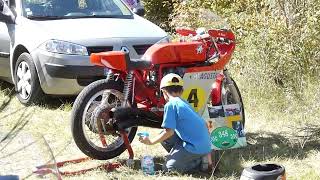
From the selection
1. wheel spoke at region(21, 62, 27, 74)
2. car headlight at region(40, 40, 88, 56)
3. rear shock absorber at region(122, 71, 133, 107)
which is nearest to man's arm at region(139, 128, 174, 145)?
rear shock absorber at region(122, 71, 133, 107)

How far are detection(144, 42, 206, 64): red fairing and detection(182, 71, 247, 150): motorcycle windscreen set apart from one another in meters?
0.15

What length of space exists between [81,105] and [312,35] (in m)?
3.63

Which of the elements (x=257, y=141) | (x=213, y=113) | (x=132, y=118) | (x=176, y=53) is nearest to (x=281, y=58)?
(x=257, y=141)

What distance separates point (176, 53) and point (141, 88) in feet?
1.52

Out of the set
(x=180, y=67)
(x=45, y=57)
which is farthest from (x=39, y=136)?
(x=45, y=57)

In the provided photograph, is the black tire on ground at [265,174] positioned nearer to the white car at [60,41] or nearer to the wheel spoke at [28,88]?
the white car at [60,41]

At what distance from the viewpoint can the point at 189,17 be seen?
9.28m

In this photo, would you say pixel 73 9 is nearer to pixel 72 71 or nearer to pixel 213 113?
pixel 72 71

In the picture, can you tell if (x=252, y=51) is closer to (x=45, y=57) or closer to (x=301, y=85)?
(x=301, y=85)

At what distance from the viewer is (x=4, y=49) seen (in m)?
7.38

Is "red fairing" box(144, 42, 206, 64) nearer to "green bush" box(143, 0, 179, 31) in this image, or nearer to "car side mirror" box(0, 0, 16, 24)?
"car side mirror" box(0, 0, 16, 24)

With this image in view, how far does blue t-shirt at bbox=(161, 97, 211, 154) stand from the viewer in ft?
15.0

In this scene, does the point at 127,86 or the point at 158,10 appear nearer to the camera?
the point at 127,86

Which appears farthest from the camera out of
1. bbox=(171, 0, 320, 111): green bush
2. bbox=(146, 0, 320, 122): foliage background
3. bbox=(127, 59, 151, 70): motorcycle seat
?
bbox=(171, 0, 320, 111): green bush
